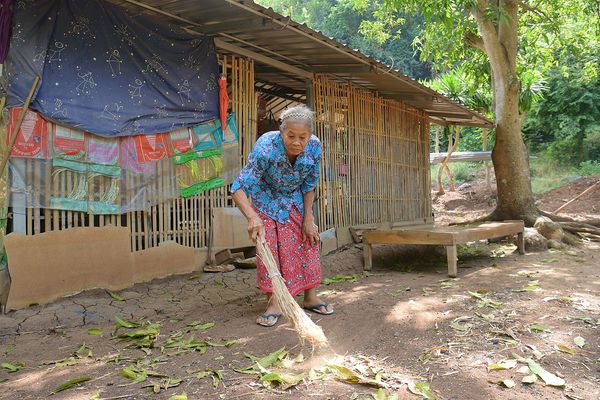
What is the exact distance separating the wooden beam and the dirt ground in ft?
8.03

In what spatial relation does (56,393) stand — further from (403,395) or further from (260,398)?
(403,395)

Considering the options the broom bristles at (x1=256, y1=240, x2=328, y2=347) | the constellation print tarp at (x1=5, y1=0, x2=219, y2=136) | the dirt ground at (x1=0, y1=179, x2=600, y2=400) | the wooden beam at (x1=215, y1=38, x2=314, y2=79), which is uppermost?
the wooden beam at (x1=215, y1=38, x2=314, y2=79)

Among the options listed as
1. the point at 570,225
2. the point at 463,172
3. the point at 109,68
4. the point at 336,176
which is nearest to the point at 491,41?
the point at 570,225

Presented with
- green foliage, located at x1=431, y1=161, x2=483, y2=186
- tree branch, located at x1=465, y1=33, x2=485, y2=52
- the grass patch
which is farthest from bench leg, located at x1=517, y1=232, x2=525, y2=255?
green foliage, located at x1=431, y1=161, x2=483, y2=186

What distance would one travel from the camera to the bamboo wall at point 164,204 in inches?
141

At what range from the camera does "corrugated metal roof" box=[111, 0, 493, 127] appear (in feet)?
13.6

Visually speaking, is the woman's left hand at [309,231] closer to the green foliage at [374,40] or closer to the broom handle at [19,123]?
the broom handle at [19,123]

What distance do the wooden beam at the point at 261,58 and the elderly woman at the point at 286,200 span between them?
2.21 metres

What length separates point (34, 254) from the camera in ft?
11.4

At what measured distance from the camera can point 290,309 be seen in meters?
2.64

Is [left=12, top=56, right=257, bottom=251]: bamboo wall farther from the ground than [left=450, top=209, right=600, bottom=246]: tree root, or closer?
farther from the ground

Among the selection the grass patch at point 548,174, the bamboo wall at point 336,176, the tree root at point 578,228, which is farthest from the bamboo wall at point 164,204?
the grass patch at point 548,174

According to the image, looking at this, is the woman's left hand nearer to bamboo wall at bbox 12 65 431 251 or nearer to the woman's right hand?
the woman's right hand

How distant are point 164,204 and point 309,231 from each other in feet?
5.99
